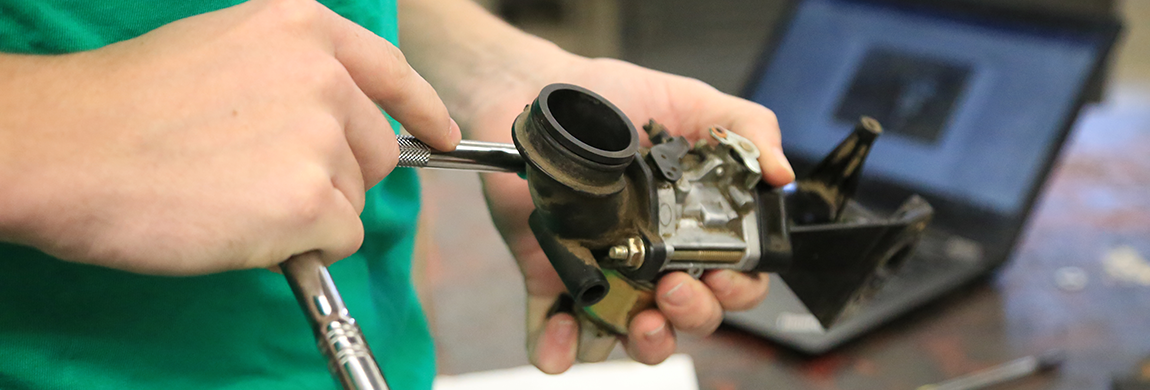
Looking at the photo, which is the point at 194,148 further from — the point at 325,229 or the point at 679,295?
the point at 679,295

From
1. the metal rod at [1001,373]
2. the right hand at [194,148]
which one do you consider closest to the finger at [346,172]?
the right hand at [194,148]

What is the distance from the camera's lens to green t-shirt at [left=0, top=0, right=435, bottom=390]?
1.25 ft

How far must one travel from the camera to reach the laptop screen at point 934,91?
3.03ft

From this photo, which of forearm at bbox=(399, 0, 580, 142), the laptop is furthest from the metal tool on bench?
the laptop

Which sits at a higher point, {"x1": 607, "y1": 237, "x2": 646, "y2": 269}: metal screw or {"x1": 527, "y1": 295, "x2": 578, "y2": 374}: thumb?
{"x1": 607, "y1": 237, "x2": 646, "y2": 269}: metal screw

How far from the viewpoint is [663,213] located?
1.62ft

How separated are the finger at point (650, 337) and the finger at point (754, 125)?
14 centimetres

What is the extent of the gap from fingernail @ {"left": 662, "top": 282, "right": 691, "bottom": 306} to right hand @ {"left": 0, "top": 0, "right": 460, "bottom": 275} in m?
0.27

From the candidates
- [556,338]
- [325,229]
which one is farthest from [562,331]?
[325,229]

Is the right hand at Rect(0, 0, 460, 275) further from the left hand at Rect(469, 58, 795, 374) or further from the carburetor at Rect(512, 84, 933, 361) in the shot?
the left hand at Rect(469, 58, 795, 374)

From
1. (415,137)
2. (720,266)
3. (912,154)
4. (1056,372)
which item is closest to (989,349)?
(1056,372)

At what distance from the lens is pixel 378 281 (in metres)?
0.55

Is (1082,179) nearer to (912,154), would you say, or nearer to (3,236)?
(912,154)

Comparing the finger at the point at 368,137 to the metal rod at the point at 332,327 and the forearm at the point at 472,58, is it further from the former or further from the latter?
the forearm at the point at 472,58
